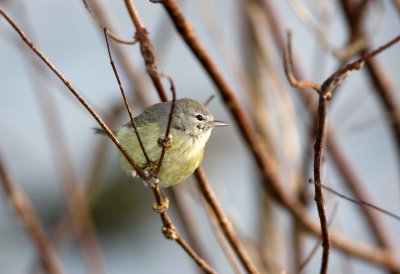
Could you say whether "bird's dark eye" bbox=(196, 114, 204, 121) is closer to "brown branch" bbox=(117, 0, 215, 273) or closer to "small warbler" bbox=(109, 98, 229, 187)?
"small warbler" bbox=(109, 98, 229, 187)

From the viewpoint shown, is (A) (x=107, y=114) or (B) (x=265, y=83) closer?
(A) (x=107, y=114)

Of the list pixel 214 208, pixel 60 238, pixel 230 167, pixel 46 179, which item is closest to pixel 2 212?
pixel 46 179

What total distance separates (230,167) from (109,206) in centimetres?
159

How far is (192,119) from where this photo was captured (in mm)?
2959

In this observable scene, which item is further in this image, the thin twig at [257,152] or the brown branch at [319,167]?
the thin twig at [257,152]

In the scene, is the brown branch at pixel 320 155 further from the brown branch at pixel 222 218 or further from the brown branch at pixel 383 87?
the brown branch at pixel 383 87

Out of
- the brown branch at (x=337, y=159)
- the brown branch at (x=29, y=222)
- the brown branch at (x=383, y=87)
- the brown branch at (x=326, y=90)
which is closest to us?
the brown branch at (x=326, y=90)

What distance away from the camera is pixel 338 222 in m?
3.41

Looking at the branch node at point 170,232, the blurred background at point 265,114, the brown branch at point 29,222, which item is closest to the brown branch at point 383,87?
the blurred background at point 265,114

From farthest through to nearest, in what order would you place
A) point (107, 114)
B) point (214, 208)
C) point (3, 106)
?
point (3, 106) → point (107, 114) → point (214, 208)

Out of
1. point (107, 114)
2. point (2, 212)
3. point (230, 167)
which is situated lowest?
point (230, 167)

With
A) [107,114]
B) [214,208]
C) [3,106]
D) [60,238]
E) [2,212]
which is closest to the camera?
[214,208]

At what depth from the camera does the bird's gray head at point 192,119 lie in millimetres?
2924

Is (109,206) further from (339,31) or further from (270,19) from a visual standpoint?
(270,19)
